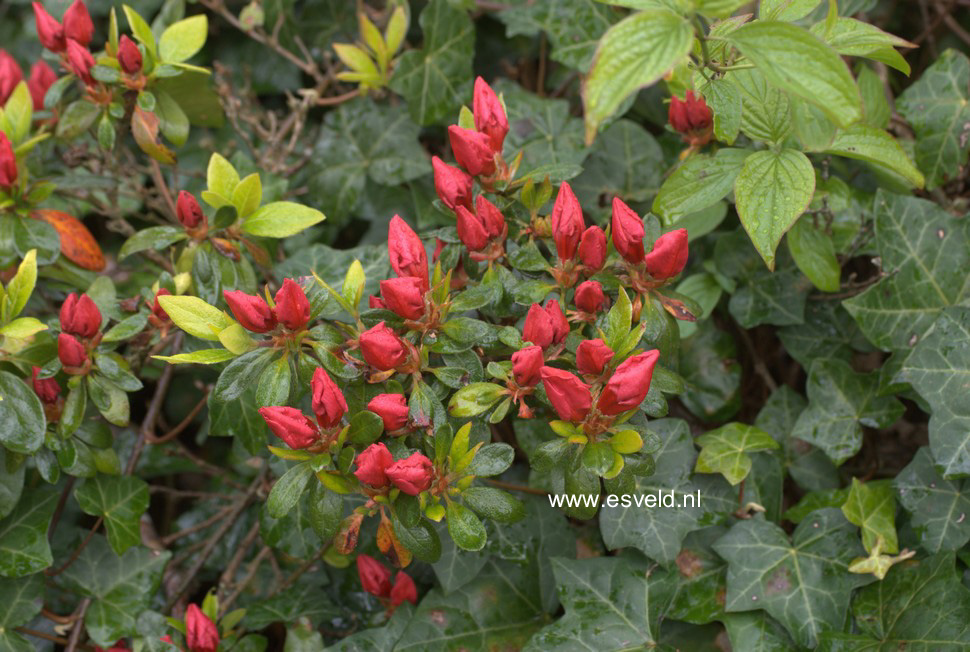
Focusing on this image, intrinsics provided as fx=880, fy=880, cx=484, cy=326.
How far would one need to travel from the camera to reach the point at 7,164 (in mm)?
1473

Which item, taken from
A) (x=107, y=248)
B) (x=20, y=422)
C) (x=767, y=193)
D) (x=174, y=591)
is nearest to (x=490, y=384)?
(x=767, y=193)

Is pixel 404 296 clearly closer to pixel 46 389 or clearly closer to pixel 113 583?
pixel 46 389

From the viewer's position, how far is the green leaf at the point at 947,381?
1412mm

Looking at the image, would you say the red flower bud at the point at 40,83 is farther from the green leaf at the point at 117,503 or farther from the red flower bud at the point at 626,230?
the red flower bud at the point at 626,230

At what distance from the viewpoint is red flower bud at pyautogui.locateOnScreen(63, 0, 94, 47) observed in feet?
5.16

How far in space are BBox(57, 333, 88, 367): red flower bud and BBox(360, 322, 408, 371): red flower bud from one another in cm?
53

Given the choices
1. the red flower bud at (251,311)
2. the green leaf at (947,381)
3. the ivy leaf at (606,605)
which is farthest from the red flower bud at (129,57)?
the green leaf at (947,381)

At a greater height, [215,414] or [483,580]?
[215,414]

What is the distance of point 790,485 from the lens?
5.86 ft

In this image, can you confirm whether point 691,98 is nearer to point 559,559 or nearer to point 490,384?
point 490,384

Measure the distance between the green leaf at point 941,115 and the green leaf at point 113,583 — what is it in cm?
168

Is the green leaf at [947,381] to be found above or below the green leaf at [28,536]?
above

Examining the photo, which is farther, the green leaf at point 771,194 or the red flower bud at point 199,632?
the red flower bud at point 199,632

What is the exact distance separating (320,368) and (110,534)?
741 mm
